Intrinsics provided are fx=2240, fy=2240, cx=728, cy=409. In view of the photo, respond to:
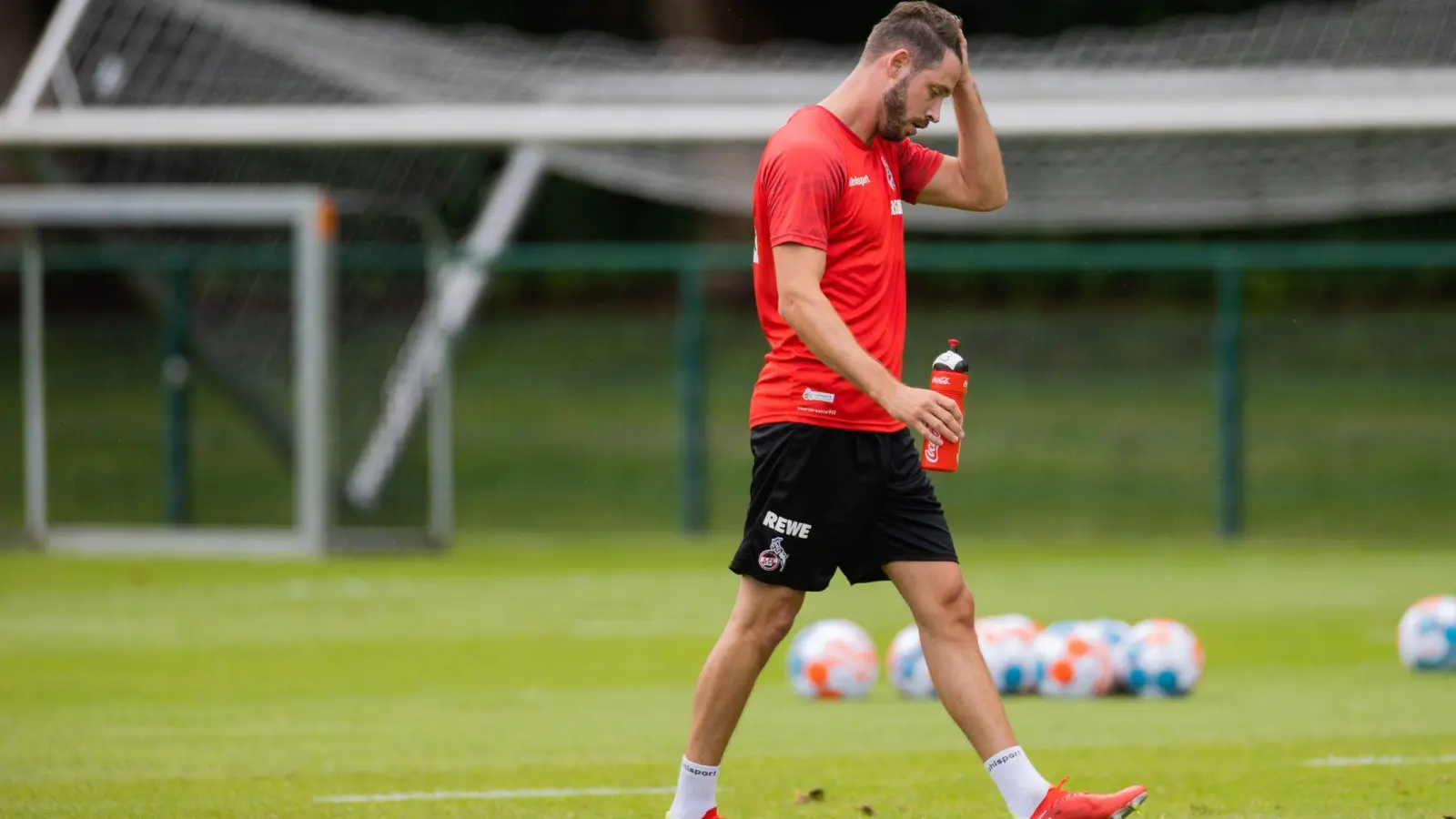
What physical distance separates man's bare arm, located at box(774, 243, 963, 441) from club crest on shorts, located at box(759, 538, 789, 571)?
54 centimetres

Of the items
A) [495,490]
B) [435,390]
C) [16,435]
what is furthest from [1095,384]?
[16,435]

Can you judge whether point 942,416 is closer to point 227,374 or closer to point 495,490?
point 227,374

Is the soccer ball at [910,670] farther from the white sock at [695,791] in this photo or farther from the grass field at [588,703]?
the white sock at [695,791]

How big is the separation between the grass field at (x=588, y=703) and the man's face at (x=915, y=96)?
217cm

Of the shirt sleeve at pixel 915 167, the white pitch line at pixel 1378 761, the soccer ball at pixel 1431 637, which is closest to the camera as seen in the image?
the shirt sleeve at pixel 915 167

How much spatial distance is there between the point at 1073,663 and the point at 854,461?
3.91m

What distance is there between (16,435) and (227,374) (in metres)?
4.76

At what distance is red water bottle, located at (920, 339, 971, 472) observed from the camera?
6.05 metres

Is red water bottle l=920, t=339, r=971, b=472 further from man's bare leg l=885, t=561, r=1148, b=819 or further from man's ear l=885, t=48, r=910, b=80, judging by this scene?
man's ear l=885, t=48, r=910, b=80

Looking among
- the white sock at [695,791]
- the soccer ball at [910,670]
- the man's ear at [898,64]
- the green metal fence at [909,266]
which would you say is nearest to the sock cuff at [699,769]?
the white sock at [695,791]

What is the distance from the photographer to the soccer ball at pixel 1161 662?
984 cm

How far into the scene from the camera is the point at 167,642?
12.6 meters

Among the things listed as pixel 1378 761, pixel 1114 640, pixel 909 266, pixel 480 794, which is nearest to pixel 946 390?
pixel 480 794

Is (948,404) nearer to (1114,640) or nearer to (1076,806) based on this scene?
(1076,806)
